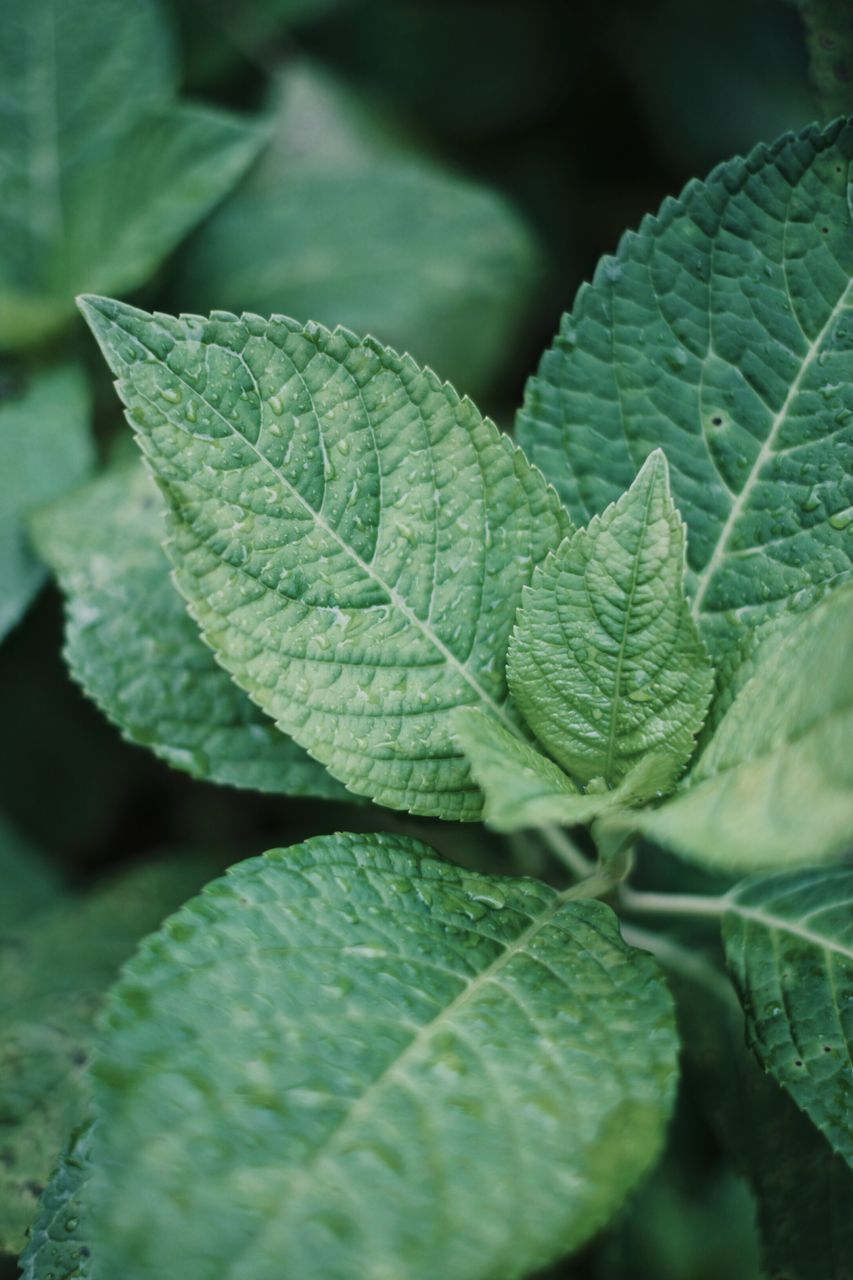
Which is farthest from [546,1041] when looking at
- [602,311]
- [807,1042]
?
[602,311]

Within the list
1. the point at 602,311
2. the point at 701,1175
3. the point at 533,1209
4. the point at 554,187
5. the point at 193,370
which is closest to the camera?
the point at 533,1209

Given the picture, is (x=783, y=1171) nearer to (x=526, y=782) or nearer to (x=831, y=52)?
(x=526, y=782)

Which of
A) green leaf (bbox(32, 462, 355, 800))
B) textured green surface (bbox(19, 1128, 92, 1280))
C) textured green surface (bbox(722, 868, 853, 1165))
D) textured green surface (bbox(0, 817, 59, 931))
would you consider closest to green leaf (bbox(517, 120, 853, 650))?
textured green surface (bbox(722, 868, 853, 1165))

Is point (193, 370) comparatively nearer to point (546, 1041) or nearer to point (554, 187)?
point (546, 1041)

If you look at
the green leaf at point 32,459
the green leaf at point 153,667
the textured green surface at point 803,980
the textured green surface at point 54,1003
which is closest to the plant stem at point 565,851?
the textured green surface at point 803,980

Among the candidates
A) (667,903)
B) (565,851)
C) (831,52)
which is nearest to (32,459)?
(565,851)

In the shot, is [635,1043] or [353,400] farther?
[353,400]
